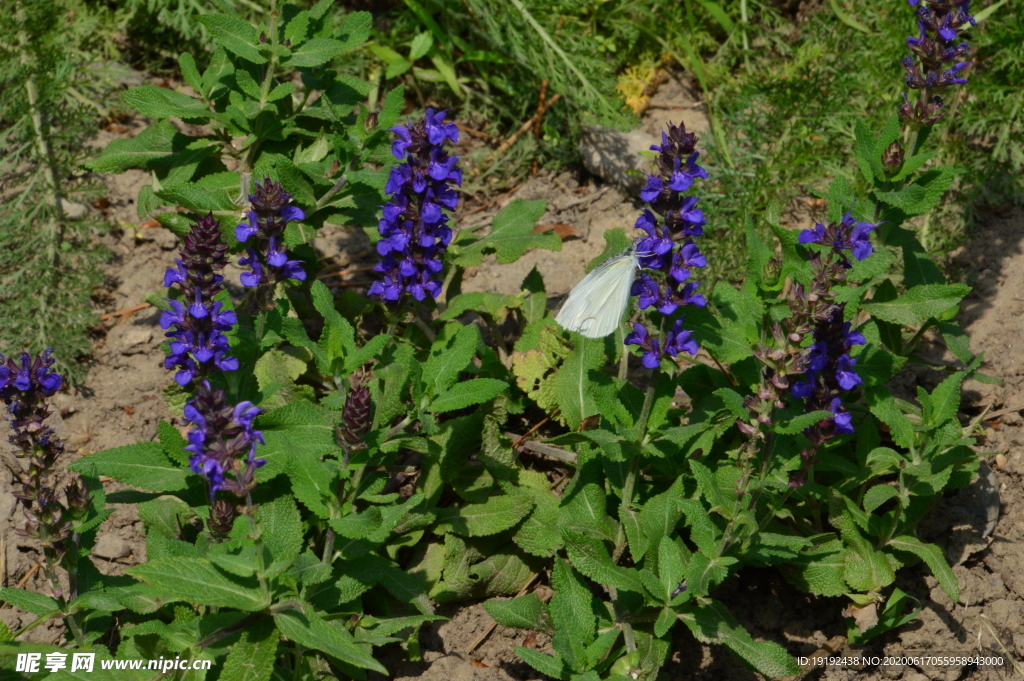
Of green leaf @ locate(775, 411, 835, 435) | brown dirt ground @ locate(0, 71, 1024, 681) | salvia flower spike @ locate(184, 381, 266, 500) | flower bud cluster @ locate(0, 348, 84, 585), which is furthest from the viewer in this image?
brown dirt ground @ locate(0, 71, 1024, 681)

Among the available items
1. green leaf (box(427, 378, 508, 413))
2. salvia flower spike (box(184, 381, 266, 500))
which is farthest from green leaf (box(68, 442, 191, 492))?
green leaf (box(427, 378, 508, 413))

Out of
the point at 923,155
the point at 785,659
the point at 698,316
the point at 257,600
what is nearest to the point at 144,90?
the point at 257,600

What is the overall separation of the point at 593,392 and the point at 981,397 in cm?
255

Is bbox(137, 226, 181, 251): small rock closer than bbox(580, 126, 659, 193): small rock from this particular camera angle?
Yes

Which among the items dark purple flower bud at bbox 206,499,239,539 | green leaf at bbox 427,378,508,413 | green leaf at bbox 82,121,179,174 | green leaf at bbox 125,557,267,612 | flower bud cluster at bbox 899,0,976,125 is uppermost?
flower bud cluster at bbox 899,0,976,125

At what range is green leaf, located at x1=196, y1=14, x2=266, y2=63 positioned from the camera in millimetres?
4590

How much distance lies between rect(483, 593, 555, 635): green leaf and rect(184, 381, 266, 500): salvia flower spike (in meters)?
1.34

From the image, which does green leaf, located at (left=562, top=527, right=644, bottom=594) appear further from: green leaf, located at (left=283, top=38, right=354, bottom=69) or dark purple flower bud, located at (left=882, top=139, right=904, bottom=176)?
green leaf, located at (left=283, top=38, right=354, bottom=69)

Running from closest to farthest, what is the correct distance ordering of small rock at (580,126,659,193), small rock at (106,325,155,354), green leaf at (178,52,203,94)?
green leaf at (178,52,203,94) < small rock at (106,325,155,354) < small rock at (580,126,659,193)

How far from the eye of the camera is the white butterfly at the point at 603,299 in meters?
3.68

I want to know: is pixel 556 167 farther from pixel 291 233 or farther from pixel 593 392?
pixel 593 392

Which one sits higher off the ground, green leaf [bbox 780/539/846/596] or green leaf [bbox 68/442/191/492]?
green leaf [bbox 68/442/191/492]

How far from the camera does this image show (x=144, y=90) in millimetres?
4730

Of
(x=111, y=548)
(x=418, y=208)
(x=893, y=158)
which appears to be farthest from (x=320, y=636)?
(x=893, y=158)
